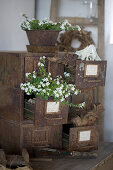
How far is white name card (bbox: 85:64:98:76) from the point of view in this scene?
8.66 ft

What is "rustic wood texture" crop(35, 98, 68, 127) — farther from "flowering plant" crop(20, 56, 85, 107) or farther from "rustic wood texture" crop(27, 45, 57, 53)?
"rustic wood texture" crop(27, 45, 57, 53)

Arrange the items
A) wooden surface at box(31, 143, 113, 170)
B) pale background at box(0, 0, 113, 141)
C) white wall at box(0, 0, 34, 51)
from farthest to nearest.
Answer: pale background at box(0, 0, 113, 141), white wall at box(0, 0, 34, 51), wooden surface at box(31, 143, 113, 170)

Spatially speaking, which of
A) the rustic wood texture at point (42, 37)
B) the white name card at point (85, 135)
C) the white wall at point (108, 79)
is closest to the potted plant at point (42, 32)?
the rustic wood texture at point (42, 37)

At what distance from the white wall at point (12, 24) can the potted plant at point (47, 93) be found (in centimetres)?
73

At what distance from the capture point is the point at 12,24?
3.34m

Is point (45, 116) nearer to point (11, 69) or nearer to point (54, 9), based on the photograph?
point (11, 69)

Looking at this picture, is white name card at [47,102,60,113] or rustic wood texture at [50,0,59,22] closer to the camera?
white name card at [47,102,60,113]

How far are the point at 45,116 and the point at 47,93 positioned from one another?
0.68 ft

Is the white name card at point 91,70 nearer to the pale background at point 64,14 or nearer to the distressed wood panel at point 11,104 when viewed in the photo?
the distressed wood panel at point 11,104

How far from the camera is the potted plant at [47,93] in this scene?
2.57m

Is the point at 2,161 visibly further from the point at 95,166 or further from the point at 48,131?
the point at 95,166

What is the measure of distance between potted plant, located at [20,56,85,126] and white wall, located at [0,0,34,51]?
0.73 metres

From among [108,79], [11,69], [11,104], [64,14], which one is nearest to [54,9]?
[64,14]

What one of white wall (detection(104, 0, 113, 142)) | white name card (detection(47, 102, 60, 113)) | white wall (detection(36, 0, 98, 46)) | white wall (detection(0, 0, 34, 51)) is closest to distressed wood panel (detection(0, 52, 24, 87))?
white name card (detection(47, 102, 60, 113))
